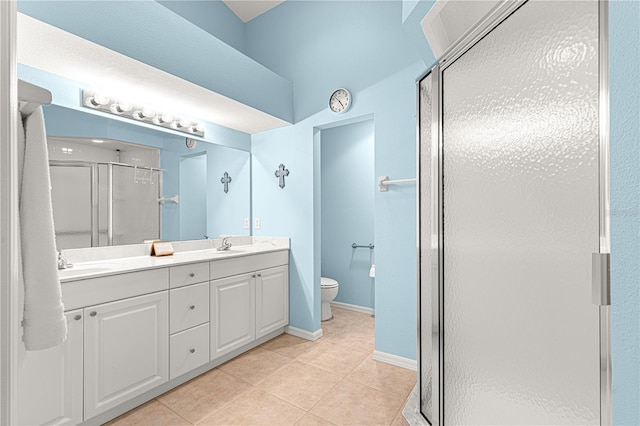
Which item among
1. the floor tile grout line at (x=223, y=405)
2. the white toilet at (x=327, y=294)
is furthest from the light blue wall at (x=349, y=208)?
the floor tile grout line at (x=223, y=405)

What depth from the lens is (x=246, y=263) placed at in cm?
254

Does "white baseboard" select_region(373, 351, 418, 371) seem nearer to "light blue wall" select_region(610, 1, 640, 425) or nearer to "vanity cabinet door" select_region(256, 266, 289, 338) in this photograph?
"vanity cabinet door" select_region(256, 266, 289, 338)

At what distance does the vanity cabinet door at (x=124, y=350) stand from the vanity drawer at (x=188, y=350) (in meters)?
0.05

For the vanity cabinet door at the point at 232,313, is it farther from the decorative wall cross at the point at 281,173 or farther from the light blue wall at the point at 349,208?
the light blue wall at the point at 349,208

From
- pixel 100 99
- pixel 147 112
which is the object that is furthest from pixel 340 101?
pixel 100 99

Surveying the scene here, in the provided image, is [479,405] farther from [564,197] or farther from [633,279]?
[564,197]

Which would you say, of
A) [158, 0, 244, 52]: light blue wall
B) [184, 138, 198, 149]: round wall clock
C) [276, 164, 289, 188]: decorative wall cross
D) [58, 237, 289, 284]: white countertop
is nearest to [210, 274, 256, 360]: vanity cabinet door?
[58, 237, 289, 284]: white countertop

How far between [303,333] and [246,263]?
923 mm

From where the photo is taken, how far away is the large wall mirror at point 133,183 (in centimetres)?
194

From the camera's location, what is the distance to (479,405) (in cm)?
112

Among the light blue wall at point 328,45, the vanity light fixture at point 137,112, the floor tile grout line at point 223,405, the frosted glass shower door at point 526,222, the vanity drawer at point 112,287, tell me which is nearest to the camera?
the frosted glass shower door at point 526,222

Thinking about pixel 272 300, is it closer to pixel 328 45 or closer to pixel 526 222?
pixel 526 222

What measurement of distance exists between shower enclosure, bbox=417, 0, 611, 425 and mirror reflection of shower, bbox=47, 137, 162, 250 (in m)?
2.11

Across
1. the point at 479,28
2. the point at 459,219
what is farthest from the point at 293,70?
the point at 459,219
